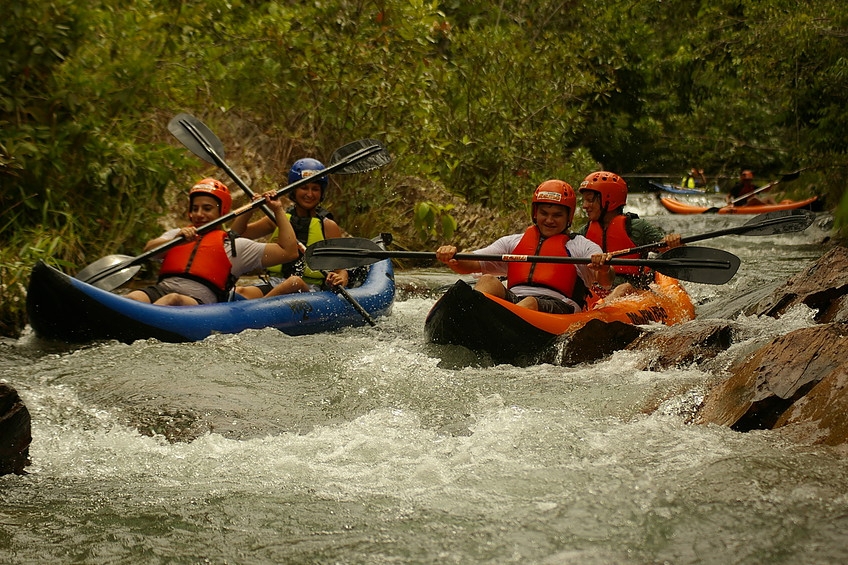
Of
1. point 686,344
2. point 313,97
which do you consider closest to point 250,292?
point 686,344

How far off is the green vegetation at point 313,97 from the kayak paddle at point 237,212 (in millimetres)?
484

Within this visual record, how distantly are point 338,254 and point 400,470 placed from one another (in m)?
2.91

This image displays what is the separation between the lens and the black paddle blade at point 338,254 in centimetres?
579

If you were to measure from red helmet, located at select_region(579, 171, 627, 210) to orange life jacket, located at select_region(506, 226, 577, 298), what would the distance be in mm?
797

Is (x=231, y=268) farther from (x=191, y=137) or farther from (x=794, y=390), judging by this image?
(x=794, y=390)

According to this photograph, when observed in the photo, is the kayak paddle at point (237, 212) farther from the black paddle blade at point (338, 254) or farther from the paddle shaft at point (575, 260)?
the paddle shaft at point (575, 260)

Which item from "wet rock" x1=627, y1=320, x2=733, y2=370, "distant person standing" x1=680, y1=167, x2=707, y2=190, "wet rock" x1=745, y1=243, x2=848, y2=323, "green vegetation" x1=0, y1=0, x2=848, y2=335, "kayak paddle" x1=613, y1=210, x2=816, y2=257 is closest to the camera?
"wet rock" x1=627, y1=320, x2=733, y2=370

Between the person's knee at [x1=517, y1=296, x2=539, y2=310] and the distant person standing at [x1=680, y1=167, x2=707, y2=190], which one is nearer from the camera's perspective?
the person's knee at [x1=517, y1=296, x2=539, y2=310]

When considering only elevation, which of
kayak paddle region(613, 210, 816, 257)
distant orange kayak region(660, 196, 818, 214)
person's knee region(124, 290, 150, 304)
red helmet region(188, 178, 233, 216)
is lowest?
distant orange kayak region(660, 196, 818, 214)

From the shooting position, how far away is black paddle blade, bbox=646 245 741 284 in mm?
5273

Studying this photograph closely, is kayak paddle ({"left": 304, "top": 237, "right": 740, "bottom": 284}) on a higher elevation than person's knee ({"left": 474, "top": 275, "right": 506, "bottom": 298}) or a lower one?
higher

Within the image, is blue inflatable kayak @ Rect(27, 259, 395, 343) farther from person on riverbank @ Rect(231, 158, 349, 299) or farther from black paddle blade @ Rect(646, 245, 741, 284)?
black paddle blade @ Rect(646, 245, 741, 284)

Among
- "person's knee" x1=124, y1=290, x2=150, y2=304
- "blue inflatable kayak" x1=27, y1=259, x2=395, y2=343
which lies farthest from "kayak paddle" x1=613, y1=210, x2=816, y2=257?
"person's knee" x1=124, y1=290, x2=150, y2=304

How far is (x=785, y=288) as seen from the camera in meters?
5.66
